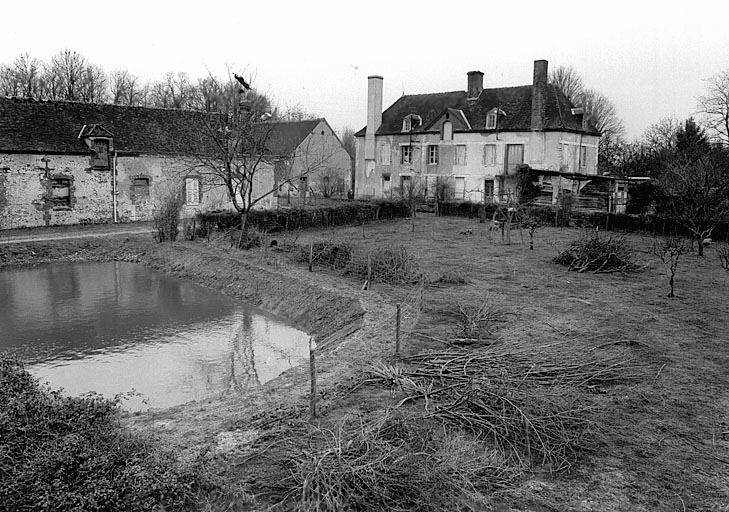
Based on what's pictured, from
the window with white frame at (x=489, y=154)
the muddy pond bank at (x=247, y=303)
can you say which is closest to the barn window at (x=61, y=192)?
the muddy pond bank at (x=247, y=303)

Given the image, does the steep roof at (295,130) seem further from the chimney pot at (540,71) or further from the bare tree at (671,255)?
the bare tree at (671,255)

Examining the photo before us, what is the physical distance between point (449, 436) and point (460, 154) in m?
35.1

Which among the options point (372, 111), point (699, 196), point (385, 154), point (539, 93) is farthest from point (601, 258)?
point (372, 111)

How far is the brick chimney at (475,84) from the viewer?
1647 inches

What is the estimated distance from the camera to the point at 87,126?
26656 millimetres

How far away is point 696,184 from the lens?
2356 centimetres

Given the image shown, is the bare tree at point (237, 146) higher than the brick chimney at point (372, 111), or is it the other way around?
the brick chimney at point (372, 111)

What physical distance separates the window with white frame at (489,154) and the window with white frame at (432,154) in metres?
3.47

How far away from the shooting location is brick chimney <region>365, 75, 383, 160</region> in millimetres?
44031

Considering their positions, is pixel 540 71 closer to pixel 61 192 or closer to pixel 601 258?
pixel 601 258

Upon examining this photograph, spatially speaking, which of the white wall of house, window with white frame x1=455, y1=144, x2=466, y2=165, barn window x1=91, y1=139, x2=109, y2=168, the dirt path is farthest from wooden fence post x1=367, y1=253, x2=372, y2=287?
window with white frame x1=455, y1=144, x2=466, y2=165

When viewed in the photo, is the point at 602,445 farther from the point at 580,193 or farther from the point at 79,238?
the point at 580,193

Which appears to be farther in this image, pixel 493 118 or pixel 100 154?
pixel 493 118

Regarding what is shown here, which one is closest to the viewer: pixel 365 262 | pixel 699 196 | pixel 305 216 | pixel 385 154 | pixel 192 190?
pixel 365 262
